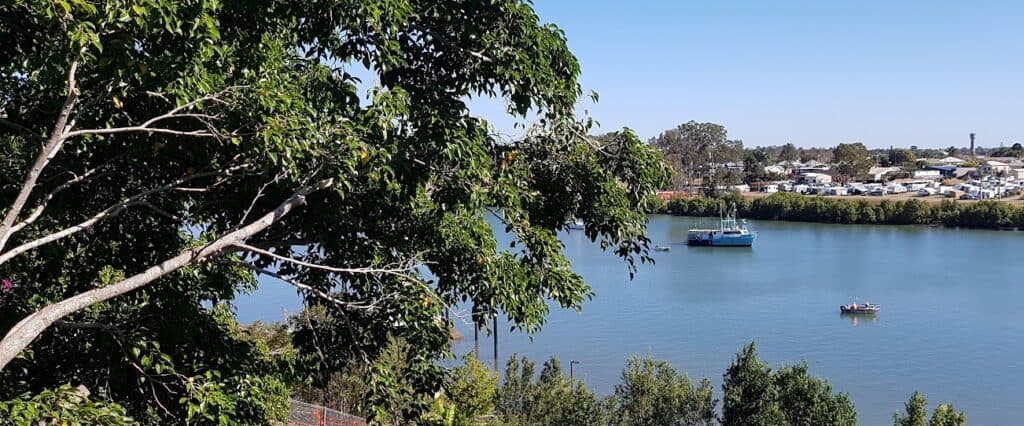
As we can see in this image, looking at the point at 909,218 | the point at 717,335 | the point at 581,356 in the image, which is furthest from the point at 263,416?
the point at 909,218

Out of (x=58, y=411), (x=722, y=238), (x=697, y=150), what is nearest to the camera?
(x=58, y=411)

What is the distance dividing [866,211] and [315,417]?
4659 cm

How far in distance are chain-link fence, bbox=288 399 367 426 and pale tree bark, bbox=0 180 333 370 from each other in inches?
291

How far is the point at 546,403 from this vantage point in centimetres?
1352

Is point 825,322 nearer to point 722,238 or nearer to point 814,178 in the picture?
point 722,238

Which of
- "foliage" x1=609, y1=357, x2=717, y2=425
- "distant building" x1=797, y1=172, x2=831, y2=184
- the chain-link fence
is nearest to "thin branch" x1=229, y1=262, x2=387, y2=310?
the chain-link fence

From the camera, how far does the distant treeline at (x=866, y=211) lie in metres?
47.9

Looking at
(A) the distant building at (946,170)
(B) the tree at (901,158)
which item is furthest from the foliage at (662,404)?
(B) the tree at (901,158)

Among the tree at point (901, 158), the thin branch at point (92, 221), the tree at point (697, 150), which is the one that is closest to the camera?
the thin branch at point (92, 221)

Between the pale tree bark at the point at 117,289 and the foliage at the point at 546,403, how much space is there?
9.28 m

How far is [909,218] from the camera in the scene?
5053cm

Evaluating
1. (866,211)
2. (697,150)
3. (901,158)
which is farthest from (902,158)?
(866,211)

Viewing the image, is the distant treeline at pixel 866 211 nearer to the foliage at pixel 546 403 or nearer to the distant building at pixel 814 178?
the distant building at pixel 814 178

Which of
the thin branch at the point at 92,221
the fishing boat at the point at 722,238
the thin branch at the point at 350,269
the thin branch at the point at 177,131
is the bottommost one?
the fishing boat at the point at 722,238
